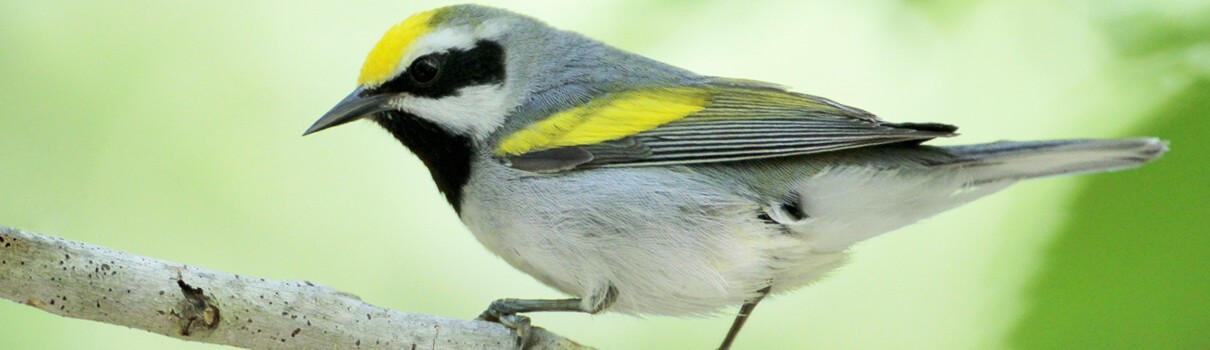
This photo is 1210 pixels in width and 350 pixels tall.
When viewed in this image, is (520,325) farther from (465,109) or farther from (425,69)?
(425,69)

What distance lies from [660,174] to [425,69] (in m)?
0.90

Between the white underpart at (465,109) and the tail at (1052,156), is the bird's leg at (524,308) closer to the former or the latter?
the white underpart at (465,109)

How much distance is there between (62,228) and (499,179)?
9.10 feet

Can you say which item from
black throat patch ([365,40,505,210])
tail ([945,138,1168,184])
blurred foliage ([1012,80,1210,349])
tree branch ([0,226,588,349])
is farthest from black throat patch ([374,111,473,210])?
blurred foliage ([1012,80,1210,349])

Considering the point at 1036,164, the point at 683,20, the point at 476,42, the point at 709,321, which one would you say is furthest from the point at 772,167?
the point at 709,321

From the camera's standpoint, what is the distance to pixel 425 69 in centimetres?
379

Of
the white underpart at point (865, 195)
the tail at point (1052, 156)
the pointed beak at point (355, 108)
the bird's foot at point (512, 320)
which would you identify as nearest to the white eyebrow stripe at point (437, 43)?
the pointed beak at point (355, 108)

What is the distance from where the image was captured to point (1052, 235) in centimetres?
386

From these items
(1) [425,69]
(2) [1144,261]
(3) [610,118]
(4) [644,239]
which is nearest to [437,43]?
(1) [425,69]

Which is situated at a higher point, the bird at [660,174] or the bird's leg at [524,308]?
the bird at [660,174]

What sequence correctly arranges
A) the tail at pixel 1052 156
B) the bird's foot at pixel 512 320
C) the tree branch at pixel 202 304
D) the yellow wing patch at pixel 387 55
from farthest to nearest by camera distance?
the yellow wing patch at pixel 387 55, the bird's foot at pixel 512 320, the tail at pixel 1052 156, the tree branch at pixel 202 304

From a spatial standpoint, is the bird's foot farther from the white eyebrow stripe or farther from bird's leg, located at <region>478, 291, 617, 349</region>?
the white eyebrow stripe

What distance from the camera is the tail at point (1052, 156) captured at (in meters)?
3.27

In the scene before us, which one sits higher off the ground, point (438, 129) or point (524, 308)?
point (438, 129)
